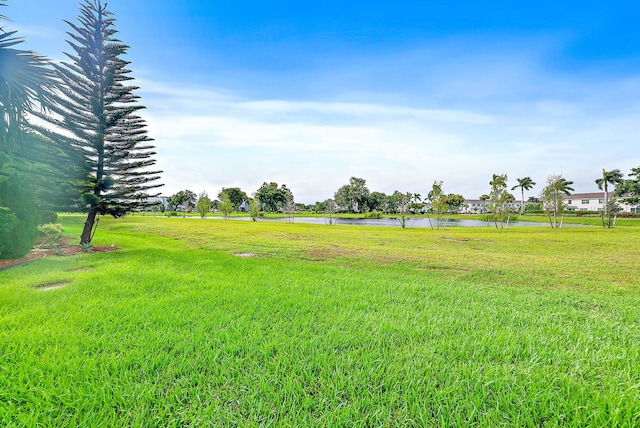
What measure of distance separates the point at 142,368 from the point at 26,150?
9.90 m

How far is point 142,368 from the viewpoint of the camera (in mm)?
2037

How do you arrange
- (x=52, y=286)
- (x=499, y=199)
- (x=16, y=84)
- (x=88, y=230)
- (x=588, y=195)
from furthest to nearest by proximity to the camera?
(x=588, y=195) → (x=499, y=199) → (x=88, y=230) → (x=16, y=84) → (x=52, y=286)

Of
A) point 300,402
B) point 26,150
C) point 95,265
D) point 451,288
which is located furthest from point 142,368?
point 26,150

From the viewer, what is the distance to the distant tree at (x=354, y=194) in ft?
239

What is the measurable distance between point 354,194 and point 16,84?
6852cm

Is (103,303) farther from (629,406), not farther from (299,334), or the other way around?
(629,406)

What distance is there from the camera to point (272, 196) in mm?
74375

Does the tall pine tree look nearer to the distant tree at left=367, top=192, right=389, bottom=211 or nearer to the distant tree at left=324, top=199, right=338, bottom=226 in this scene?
the distant tree at left=324, top=199, right=338, bottom=226

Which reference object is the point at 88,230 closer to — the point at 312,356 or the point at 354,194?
the point at 312,356

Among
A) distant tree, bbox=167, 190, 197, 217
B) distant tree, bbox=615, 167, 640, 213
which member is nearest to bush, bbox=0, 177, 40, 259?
distant tree, bbox=615, 167, 640, 213

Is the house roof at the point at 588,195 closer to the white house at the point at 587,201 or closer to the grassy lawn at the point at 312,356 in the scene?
the white house at the point at 587,201

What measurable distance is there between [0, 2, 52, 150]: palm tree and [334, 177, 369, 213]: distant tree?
66098 millimetres

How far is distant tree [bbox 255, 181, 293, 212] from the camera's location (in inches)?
2928

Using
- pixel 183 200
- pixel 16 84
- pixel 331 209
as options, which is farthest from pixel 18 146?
pixel 183 200
